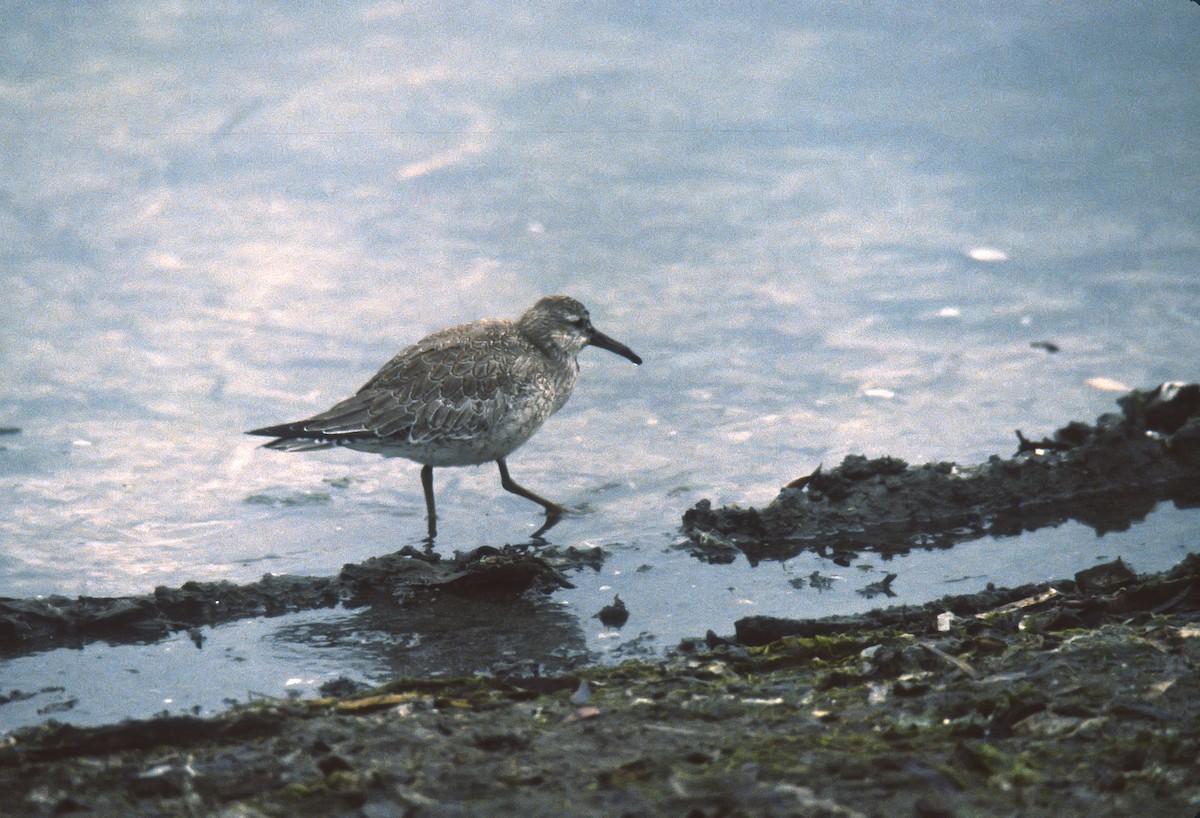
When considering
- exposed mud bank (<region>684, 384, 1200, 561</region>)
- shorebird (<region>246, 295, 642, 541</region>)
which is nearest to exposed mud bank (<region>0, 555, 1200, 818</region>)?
exposed mud bank (<region>684, 384, 1200, 561</region>)

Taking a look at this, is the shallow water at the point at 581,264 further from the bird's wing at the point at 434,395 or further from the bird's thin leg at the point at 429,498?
the bird's wing at the point at 434,395

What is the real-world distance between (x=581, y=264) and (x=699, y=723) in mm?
5970

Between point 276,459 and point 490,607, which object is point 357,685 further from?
point 276,459

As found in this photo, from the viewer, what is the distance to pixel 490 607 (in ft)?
20.2

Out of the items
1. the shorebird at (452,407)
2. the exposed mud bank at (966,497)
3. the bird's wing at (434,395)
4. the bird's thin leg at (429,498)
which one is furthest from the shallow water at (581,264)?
the bird's wing at (434,395)

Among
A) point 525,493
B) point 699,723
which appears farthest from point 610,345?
point 699,723

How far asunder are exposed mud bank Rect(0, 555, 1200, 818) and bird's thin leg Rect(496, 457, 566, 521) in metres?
2.43

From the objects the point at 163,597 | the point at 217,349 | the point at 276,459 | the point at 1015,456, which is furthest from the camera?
the point at 217,349

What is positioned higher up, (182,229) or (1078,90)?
(1078,90)

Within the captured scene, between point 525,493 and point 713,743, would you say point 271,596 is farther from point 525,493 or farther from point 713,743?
point 713,743

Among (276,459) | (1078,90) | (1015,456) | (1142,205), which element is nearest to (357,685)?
(276,459)

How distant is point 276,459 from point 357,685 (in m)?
Result: 3.27

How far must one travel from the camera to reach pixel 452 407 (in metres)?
7.59

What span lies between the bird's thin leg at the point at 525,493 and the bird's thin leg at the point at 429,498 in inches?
15.9
